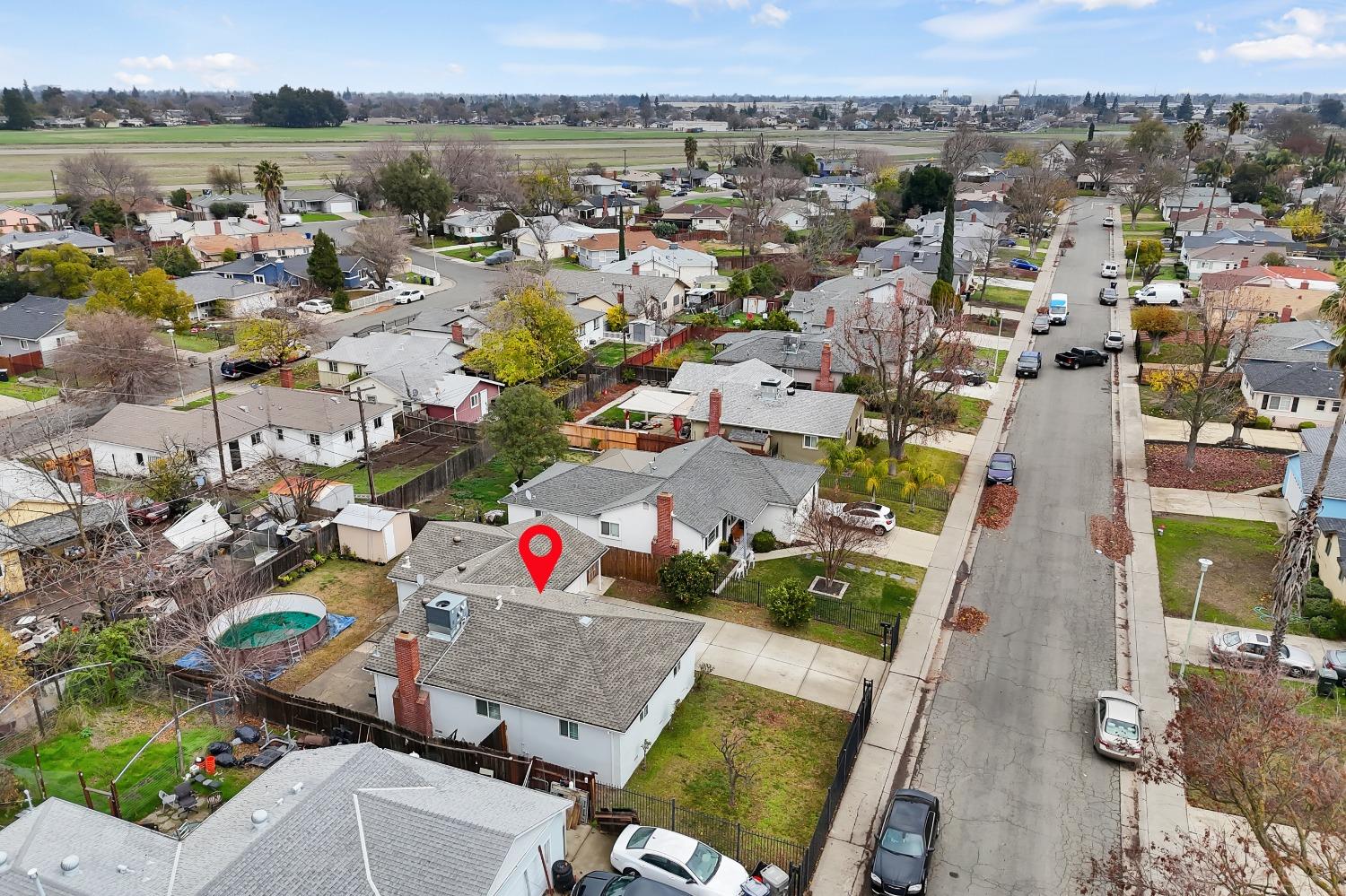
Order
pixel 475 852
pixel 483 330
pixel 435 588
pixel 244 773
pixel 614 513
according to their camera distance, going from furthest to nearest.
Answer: pixel 483 330 → pixel 614 513 → pixel 435 588 → pixel 244 773 → pixel 475 852

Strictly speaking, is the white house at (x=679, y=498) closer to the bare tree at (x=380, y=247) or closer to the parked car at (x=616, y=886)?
the parked car at (x=616, y=886)

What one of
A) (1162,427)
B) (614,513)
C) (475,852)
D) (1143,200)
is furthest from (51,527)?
(1143,200)

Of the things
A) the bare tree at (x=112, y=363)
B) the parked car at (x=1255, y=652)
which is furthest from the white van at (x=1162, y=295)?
the bare tree at (x=112, y=363)

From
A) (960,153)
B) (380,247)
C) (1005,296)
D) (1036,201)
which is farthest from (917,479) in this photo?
(960,153)

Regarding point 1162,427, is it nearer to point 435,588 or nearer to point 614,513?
point 614,513

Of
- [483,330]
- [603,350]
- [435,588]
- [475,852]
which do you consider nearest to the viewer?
[475,852]

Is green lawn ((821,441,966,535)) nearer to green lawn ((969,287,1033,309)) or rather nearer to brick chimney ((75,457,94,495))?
brick chimney ((75,457,94,495))
